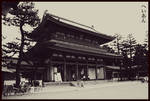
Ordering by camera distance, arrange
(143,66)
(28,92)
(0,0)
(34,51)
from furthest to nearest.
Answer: (143,66), (34,51), (28,92), (0,0)

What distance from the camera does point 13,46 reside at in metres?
18.2

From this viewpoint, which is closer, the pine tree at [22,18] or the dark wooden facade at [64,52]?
the pine tree at [22,18]

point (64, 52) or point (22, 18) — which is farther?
point (64, 52)

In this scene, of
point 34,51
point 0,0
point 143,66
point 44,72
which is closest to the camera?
point 0,0

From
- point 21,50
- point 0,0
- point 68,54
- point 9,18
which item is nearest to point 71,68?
point 68,54

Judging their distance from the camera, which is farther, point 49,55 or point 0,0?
point 49,55

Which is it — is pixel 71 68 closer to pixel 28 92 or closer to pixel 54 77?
pixel 54 77

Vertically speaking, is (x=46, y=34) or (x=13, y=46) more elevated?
(x=46, y=34)

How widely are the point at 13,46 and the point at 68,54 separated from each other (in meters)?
6.65

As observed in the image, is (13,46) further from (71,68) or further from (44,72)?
(71,68)

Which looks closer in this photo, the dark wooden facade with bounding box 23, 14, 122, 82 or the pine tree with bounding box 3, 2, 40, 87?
the pine tree with bounding box 3, 2, 40, 87

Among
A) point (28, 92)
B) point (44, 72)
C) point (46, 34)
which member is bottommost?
point (28, 92)

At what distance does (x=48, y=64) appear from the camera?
21188 mm

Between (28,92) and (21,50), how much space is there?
455cm
